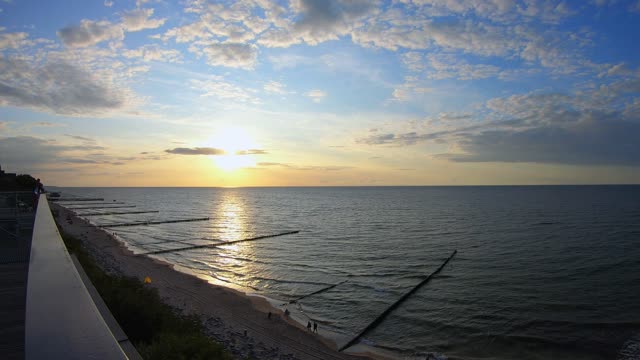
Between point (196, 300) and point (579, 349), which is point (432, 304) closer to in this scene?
point (579, 349)

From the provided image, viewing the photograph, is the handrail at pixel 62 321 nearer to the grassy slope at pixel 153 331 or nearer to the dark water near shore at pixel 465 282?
the grassy slope at pixel 153 331

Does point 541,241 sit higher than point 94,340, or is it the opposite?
point 94,340

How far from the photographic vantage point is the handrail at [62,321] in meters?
3.50

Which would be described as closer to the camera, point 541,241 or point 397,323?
point 397,323

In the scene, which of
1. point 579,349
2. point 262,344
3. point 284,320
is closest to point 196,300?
point 284,320

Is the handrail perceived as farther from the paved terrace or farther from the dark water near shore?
the dark water near shore

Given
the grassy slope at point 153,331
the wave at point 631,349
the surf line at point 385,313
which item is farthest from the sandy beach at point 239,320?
the wave at point 631,349

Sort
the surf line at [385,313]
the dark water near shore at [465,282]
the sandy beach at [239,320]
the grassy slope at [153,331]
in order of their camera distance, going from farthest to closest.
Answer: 1. the dark water near shore at [465,282]
2. the surf line at [385,313]
3. the sandy beach at [239,320]
4. the grassy slope at [153,331]

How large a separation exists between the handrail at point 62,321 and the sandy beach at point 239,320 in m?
12.5

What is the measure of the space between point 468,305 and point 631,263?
22.3m

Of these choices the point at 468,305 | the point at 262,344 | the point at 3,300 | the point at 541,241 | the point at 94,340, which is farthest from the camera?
the point at 541,241

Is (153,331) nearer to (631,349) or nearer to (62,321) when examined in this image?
(62,321)

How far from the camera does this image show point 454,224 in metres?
71.9

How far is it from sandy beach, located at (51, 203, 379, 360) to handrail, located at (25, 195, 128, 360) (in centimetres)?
1250
